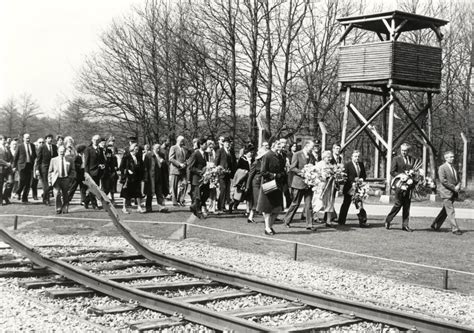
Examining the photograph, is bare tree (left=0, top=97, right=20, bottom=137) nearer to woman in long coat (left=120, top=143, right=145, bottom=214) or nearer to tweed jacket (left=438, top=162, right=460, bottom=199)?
woman in long coat (left=120, top=143, right=145, bottom=214)

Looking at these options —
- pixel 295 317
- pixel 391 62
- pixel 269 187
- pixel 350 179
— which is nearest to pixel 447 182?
pixel 350 179

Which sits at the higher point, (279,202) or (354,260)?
(279,202)

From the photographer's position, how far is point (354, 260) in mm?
12109

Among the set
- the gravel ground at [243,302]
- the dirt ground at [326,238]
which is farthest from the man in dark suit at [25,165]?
the gravel ground at [243,302]

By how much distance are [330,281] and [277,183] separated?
16.2 feet

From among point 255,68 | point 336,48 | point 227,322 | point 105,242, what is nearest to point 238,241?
point 105,242

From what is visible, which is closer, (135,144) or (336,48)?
(135,144)

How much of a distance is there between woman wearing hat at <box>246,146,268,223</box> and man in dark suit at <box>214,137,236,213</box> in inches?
33.5

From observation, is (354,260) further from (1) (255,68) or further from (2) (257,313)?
(1) (255,68)

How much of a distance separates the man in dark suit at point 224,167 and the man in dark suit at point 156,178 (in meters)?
1.68

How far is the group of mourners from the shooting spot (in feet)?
51.7

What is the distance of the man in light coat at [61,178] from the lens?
17.0 m

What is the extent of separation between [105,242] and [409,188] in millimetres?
7323

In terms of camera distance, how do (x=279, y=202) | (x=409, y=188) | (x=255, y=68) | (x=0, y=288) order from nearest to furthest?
1. (x=0, y=288)
2. (x=279, y=202)
3. (x=409, y=188)
4. (x=255, y=68)
